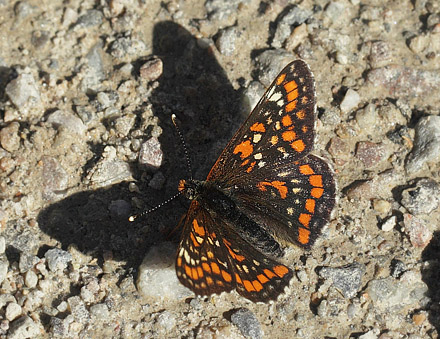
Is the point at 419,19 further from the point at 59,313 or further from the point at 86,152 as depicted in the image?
the point at 59,313

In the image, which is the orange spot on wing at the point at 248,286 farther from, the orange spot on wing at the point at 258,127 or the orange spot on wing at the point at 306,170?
the orange spot on wing at the point at 258,127

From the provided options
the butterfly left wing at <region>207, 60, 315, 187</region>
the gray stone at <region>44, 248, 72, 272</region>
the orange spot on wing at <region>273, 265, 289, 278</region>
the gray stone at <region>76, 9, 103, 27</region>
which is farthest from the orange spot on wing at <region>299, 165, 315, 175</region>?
the gray stone at <region>76, 9, 103, 27</region>

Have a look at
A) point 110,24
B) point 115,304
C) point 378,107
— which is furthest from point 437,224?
point 110,24

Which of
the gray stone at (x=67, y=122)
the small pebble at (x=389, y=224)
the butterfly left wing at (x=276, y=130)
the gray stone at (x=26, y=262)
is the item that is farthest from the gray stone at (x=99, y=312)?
the small pebble at (x=389, y=224)

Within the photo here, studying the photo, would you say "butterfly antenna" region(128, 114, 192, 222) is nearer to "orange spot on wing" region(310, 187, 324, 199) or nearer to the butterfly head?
the butterfly head

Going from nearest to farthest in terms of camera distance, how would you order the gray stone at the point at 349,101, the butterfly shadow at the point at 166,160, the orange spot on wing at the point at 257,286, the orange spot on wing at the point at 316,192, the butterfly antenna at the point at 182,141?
the orange spot on wing at the point at 257,286 → the orange spot on wing at the point at 316,192 → the butterfly antenna at the point at 182,141 → the butterfly shadow at the point at 166,160 → the gray stone at the point at 349,101

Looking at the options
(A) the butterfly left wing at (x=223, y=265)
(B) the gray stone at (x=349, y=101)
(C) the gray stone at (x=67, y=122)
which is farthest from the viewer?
(B) the gray stone at (x=349, y=101)
